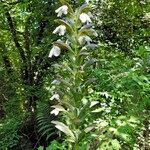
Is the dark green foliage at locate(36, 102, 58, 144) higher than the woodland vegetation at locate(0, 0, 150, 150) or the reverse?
the reverse

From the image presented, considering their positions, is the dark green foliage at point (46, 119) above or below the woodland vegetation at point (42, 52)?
below

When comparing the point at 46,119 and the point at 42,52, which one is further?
the point at 42,52

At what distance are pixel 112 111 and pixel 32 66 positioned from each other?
14.1 ft

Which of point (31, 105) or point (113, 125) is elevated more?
point (31, 105)

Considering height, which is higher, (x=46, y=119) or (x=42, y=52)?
(x=42, y=52)

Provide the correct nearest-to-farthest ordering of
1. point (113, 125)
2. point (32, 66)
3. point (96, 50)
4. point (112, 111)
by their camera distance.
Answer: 1. point (113, 125)
2. point (112, 111)
3. point (96, 50)
4. point (32, 66)

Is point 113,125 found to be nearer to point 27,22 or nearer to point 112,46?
point 112,46

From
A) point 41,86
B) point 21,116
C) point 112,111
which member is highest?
point 41,86

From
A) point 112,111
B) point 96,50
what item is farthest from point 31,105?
point 112,111

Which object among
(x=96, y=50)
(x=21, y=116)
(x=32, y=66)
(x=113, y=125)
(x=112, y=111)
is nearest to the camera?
(x=113, y=125)

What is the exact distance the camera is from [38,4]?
331 inches

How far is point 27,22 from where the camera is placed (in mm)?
8812

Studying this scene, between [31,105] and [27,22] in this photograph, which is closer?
[27,22]

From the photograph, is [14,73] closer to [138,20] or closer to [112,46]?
[112,46]
